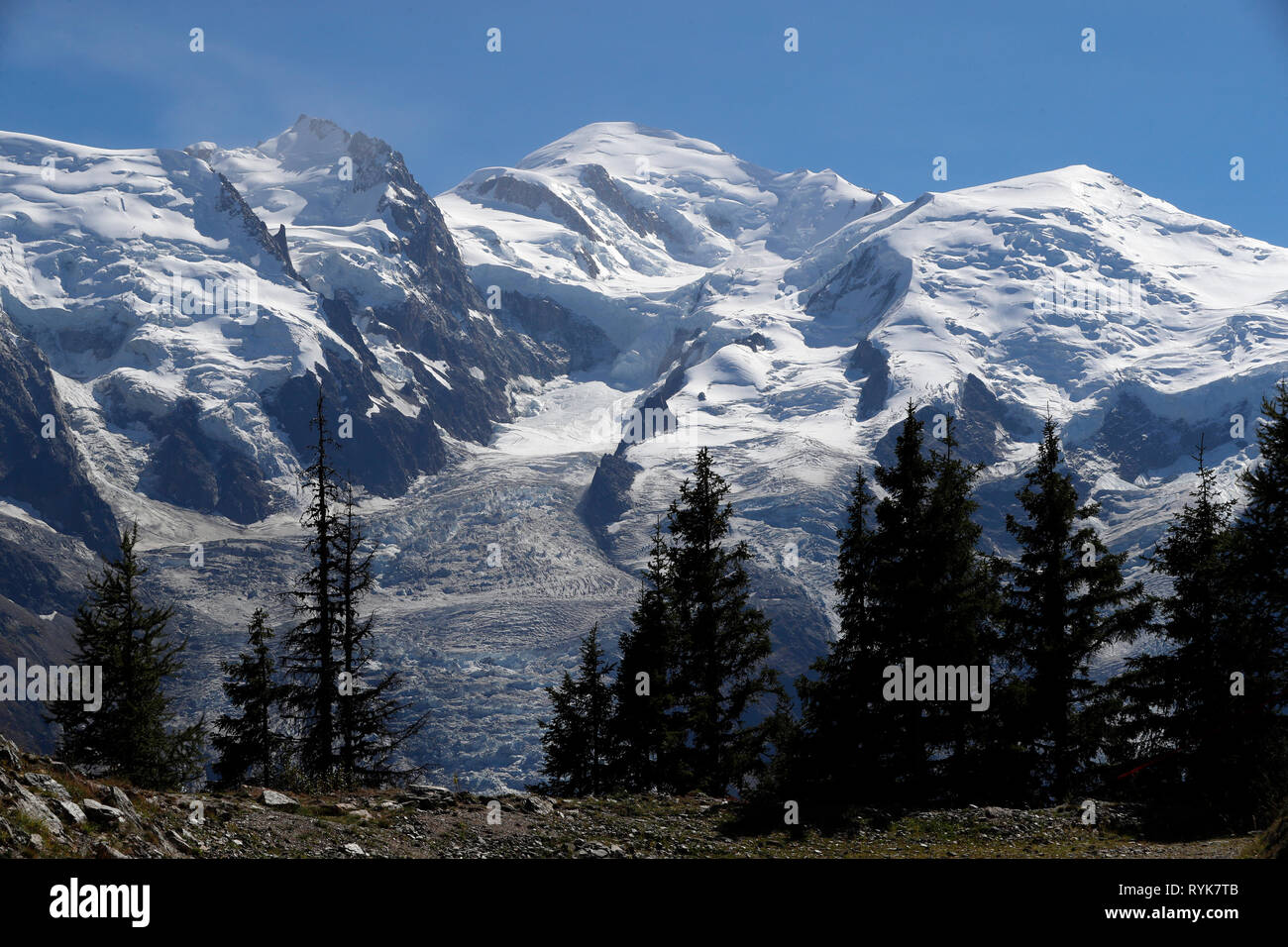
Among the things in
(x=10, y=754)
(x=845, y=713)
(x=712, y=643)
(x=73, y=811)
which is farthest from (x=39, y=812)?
(x=712, y=643)

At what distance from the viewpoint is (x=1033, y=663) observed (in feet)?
98.2

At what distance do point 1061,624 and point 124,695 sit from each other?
25.8 metres

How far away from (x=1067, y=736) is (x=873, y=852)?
12854 millimetres

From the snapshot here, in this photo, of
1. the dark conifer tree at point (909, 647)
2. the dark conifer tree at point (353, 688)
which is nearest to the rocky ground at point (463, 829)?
the dark conifer tree at point (909, 647)

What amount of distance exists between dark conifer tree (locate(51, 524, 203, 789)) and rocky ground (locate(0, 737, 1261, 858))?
39.5 feet

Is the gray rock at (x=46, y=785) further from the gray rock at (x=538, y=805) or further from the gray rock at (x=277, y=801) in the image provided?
the gray rock at (x=538, y=805)

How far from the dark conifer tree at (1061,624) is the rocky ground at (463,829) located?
6.60 metres

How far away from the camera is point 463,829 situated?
62.3 feet

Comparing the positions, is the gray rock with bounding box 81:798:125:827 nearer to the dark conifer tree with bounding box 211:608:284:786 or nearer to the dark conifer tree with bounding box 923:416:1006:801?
the dark conifer tree with bounding box 923:416:1006:801

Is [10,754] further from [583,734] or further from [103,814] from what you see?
[583,734]

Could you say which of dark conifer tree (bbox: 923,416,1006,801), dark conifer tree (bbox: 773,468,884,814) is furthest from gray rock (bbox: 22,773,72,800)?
dark conifer tree (bbox: 923,416,1006,801)

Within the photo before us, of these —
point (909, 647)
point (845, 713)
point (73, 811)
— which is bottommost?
point (845, 713)

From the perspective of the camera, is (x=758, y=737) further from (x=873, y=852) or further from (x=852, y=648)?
(x=873, y=852)
